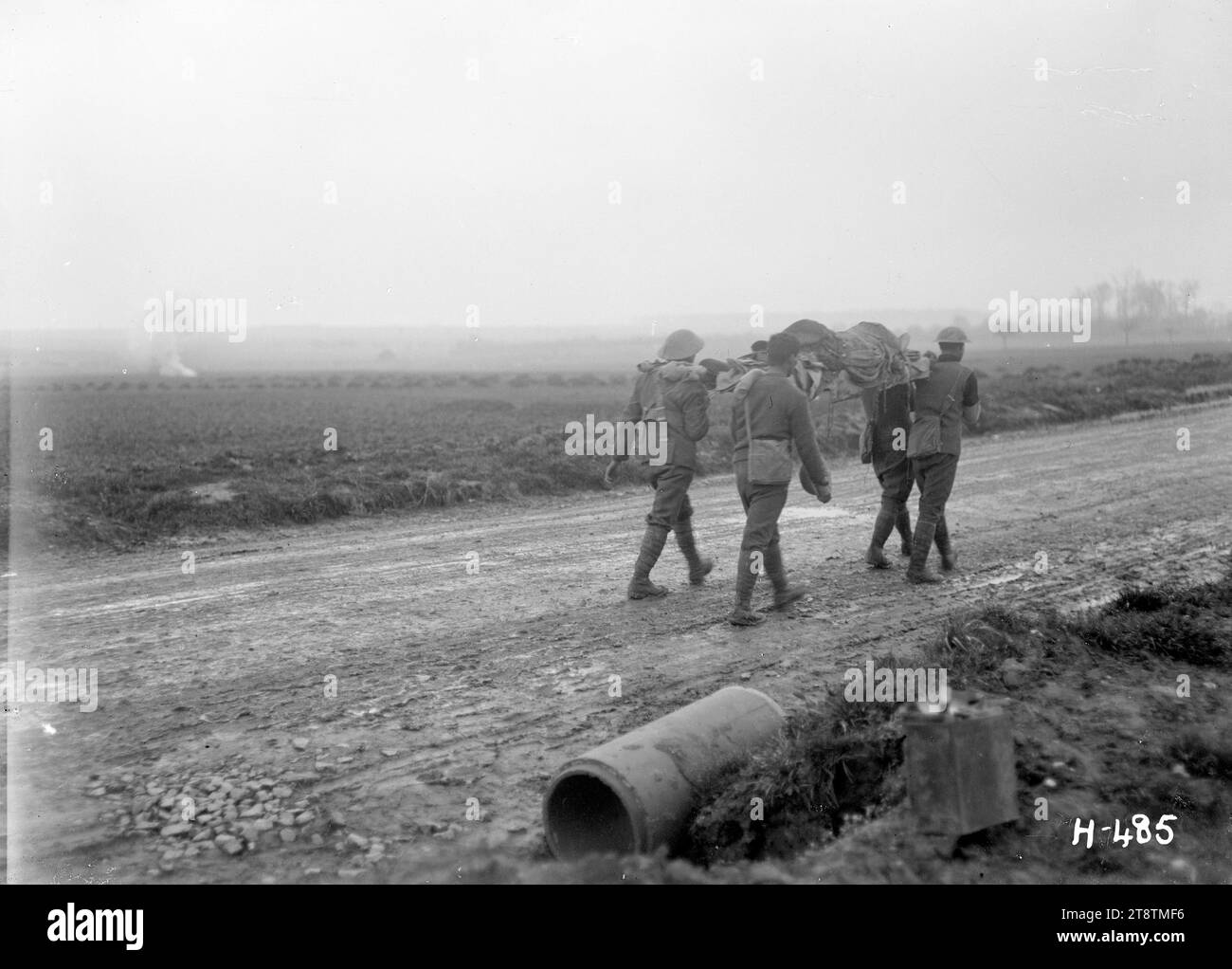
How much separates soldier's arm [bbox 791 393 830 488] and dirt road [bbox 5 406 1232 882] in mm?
1120

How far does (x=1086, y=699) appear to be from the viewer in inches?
223

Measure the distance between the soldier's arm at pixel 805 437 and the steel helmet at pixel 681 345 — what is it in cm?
118

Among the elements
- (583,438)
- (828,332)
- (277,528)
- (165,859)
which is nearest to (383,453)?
(583,438)

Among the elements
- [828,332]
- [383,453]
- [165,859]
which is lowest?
[165,859]

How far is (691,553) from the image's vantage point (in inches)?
379

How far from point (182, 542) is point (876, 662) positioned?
8.80 metres

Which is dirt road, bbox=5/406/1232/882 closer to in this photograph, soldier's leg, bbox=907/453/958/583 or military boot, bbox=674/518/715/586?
military boot, bbox=674/518/715/586

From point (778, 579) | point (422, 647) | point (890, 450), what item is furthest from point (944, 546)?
point (422, 647)

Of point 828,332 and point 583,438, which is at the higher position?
point 828,332

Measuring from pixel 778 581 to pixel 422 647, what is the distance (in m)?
2.82

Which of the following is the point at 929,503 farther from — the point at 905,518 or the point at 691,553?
the point at 691,553

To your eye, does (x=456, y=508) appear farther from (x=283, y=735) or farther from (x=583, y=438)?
(x=283, y=735)

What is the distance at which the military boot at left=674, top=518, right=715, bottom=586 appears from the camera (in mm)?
9539

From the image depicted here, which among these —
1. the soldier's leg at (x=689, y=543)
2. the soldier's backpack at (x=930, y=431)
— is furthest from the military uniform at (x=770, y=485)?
the soldier's backpack at (x=930, y=431)
